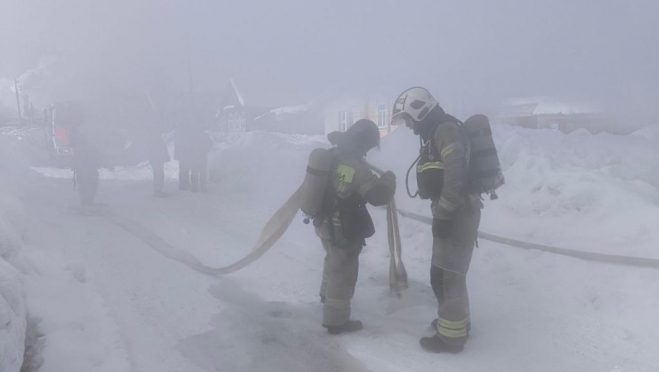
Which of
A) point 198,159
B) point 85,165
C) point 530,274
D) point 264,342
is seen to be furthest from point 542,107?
point 264,342

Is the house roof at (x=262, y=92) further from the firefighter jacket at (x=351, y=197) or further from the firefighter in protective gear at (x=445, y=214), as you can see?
the firefighter in protective gear at (x=445, y=214)

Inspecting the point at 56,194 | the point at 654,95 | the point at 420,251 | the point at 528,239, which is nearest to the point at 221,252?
the point at 420,251

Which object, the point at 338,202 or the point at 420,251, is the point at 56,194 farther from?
the point at 338,202

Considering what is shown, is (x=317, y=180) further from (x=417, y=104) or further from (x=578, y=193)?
(x=578, y=193)

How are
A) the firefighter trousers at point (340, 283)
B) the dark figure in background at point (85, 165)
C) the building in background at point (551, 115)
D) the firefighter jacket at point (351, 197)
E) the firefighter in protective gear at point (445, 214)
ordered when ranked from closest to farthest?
1. the firefighter in protective gear at point (445, 214)
2. the firefighter jacket at point (351, 197)
3. the firefighter trousers at point (340, 283)
4. the dark figure in background at point (85, 165)
5. the building in background at point (551, 115)

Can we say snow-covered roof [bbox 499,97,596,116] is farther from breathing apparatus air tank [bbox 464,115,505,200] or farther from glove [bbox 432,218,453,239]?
glove [bbox 432,218,453,239]

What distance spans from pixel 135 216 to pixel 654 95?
15505 millimetres

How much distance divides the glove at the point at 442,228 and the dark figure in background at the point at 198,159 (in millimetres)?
9305

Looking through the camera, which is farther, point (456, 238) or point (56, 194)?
point (56, 194)

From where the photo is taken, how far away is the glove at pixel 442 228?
13.2 feet

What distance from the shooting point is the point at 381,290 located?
558 cm

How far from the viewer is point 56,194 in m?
12.7

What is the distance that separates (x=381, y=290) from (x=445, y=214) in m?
1.89

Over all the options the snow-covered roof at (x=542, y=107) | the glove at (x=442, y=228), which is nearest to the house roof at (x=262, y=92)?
the snow-covered roof at (x=542, y=107)
